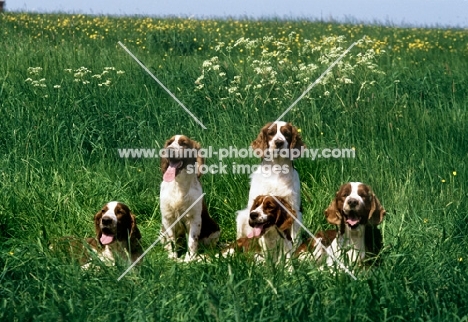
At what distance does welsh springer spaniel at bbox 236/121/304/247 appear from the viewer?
253 inches

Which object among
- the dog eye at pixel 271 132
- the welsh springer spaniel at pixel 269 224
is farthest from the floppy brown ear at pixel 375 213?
the dog eye at pixel 271 132

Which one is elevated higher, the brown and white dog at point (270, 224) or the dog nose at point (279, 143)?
the dog nose at point (279, 143)

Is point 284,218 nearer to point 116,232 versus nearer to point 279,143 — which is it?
point 279,143

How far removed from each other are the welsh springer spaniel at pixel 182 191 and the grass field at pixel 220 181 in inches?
14.4

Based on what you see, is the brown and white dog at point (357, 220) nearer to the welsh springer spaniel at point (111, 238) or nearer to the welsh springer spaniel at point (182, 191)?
the welsh springer spaniel at point (182, 191)

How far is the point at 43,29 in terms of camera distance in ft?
58.6

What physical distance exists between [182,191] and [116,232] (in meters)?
0.87

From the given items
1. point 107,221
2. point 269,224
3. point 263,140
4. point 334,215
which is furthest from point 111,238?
point 334,215

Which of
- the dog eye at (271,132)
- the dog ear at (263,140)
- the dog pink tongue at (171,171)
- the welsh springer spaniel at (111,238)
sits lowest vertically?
the welsh springer spaniel at (111,238)

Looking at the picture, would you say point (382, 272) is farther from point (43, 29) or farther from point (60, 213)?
point (43, 29)

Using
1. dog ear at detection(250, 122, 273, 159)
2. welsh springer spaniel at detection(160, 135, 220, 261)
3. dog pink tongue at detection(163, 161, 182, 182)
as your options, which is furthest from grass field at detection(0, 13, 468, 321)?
dog ear at detection(250, 122, 273, 159)

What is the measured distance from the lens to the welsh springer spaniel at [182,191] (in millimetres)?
6426

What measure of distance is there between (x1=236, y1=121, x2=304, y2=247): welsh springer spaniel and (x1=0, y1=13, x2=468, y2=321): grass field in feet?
1.45

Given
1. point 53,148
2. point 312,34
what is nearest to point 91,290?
point 53,148
